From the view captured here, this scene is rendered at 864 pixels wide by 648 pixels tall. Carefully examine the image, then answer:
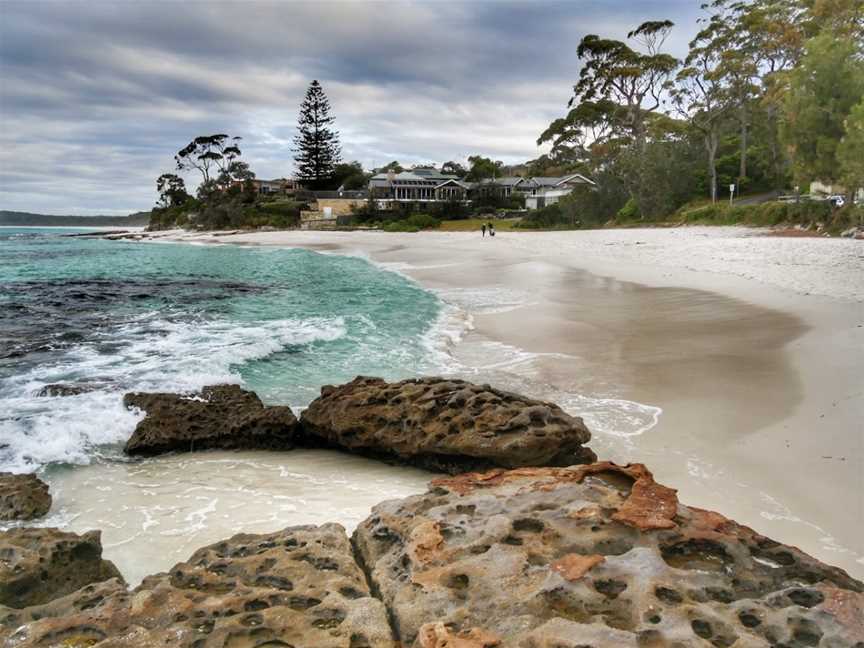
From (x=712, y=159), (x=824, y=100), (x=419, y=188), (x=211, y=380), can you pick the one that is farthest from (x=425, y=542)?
(x=419, y=188)

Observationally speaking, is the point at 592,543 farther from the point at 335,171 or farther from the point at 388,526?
the point at 335,171

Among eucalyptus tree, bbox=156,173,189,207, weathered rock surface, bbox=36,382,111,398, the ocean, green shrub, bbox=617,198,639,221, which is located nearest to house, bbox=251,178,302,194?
eucalyptus tree, bbox=156,173,189,207

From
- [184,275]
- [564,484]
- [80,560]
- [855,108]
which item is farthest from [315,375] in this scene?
[855,108]

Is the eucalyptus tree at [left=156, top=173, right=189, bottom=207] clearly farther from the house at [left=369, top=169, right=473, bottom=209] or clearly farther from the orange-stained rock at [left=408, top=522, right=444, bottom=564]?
the orange-stained rock at [left=408, top=522, right=444, bottom=564]

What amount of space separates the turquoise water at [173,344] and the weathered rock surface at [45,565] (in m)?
2.50

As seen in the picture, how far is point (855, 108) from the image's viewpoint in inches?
878

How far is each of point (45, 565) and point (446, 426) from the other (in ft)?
9.93

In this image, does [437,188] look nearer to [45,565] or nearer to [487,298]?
[487,298]

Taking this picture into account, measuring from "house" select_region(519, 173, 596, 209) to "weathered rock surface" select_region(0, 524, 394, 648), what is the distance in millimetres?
67277

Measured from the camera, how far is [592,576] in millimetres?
2344

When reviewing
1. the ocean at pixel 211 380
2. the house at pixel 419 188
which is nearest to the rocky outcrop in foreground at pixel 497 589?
the ocean at pixel 211 380

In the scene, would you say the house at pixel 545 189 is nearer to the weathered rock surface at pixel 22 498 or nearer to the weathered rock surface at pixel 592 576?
the weathered rock surface at pixel 22 498

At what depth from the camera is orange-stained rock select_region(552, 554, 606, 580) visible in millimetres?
2338

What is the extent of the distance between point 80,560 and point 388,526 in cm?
177
